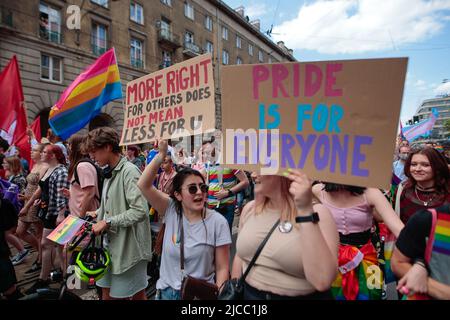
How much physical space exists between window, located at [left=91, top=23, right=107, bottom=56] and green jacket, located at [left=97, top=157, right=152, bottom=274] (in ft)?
61.5

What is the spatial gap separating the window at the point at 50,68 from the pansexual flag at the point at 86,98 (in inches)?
556

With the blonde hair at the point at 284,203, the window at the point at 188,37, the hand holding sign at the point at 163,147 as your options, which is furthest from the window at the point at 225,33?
the blonde hair at the point at 284,203

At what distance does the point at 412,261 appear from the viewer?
140 centimetres

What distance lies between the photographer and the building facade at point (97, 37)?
15.2 meters

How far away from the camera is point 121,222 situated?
2.48m

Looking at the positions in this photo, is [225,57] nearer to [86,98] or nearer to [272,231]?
[86,98]

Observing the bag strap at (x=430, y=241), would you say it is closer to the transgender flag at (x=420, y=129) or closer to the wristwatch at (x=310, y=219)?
the wristwatch at (x=310, y=219)

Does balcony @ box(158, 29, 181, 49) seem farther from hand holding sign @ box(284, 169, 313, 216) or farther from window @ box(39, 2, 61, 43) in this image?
hand holding sign @ box(284, 169, 313, 216)

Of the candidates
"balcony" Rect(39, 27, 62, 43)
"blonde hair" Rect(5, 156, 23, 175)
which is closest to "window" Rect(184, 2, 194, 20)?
"balcony" Rect(39, 27, 62, 43)

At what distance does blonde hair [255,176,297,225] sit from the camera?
158 cm

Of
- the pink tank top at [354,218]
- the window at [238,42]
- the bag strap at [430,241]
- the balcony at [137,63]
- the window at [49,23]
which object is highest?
the window at [238,42]

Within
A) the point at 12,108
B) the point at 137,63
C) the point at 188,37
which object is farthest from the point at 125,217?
the point at 188,37

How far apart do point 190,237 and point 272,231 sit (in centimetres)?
73

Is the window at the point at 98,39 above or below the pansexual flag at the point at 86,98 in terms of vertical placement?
above
